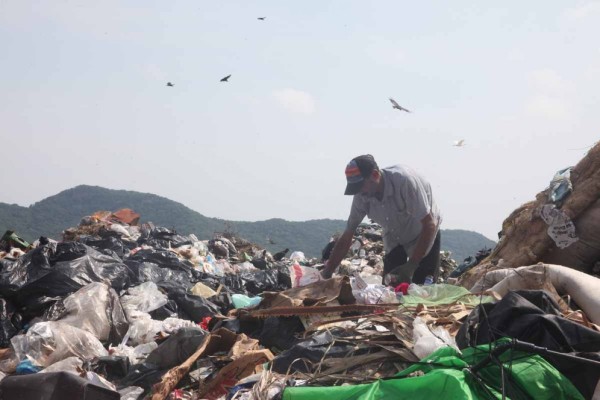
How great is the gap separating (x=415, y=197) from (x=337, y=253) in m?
0.82

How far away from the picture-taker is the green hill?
19.9 metres

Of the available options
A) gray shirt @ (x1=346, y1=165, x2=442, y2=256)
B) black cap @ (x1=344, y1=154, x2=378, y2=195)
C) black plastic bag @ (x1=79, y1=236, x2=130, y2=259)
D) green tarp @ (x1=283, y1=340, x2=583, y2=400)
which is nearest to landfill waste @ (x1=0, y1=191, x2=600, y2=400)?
green tarp @ (x1=283, y1=340, x2=583, y2=400)

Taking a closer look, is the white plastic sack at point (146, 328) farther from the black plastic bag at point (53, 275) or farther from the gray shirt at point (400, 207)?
the gray shirt at point (400, 207)

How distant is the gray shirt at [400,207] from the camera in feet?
16.6

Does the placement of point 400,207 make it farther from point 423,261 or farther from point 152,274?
point 152,274

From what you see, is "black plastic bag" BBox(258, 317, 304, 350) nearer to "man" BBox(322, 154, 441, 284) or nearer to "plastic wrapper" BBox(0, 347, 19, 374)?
"man" BBox(322, 154, 441, 284)

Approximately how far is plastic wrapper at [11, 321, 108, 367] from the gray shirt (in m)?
2.41

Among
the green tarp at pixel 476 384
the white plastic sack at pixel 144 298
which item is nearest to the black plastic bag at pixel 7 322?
the white plastic sack at pixel 144 298

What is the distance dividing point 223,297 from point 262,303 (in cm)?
144

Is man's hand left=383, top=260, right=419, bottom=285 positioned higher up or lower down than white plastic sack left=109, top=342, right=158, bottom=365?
higher up

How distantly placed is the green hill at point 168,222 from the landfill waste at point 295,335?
12.7 meters

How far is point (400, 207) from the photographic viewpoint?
5184 millimetres

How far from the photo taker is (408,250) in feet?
17.8

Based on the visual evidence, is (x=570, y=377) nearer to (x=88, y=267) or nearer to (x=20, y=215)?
(x=88, y=267)
